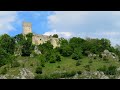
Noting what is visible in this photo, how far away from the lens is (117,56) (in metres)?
82.2

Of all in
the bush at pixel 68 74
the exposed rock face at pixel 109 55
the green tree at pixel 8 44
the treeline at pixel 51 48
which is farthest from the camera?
the exposed rock face at pixel 109 55

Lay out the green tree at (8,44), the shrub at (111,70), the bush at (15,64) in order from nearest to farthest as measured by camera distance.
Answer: the shrub at (111,70) < the bush at (15,64) < the green tree at (8,44)

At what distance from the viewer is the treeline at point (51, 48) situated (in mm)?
77250

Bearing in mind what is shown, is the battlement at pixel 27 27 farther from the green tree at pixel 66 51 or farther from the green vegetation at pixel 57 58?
the green tree at pixel 66 51

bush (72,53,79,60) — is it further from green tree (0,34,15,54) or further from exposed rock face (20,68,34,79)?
green tree (0,34,15,54)

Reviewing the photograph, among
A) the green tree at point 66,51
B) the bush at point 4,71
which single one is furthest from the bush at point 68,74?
the bush at point 4,71

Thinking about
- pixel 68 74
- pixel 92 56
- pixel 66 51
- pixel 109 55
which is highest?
pixel 66 51

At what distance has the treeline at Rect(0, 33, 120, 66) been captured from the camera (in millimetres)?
77250

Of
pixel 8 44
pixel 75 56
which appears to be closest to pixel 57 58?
pixel 75 56

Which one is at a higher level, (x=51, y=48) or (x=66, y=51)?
(x=51, y=48)

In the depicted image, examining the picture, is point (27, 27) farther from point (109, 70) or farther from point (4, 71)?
point (109, 70)

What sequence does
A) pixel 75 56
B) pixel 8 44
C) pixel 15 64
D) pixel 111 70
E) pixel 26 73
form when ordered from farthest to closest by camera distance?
pixel 8 44 → pixel 75 56 → pixel 26 73 → pixel 15 64 → pixel 111 70

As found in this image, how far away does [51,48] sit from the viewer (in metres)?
82.2
